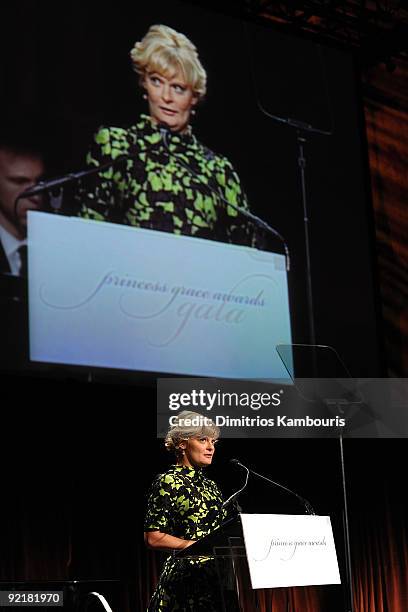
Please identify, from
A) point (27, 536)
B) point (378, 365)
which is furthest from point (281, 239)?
point (27, 536)

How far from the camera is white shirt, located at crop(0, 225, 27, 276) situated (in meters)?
4.59

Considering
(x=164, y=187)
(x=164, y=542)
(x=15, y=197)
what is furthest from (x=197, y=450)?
(x=164, y=187)

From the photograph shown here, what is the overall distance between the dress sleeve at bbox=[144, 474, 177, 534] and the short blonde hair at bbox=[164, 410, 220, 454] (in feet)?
0.45

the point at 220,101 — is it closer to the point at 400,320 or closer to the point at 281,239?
the point at 281,239

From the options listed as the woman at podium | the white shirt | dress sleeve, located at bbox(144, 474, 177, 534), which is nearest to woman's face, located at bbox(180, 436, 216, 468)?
the woman at podium

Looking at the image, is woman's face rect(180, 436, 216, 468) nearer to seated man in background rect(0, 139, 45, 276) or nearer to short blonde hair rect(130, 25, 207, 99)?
seated man in background rect(0, 139, 45, 276)

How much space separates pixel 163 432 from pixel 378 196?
2748mm

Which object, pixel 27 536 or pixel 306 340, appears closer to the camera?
pixel 27 536

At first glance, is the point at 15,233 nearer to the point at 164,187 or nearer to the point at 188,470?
the point at 164,187

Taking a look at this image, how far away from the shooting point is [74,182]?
4.95 m

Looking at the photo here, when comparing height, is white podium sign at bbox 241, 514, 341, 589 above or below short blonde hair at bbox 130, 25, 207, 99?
below

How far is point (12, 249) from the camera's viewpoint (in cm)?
461

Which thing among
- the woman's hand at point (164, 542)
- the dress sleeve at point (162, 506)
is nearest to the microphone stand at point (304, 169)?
the dress sleeve at point (162, 506)

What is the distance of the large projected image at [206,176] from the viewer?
4918mm
